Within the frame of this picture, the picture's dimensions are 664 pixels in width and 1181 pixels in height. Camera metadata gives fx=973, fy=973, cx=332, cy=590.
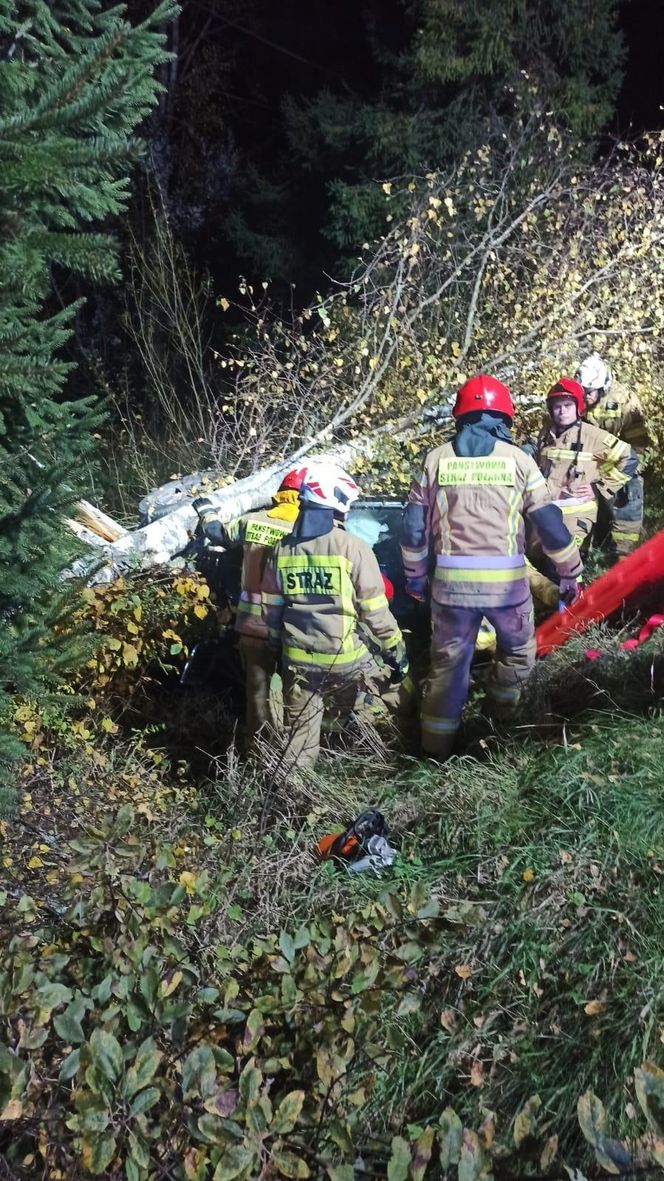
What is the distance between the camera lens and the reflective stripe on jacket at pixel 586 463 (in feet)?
20.7

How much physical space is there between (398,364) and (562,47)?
4892 mm

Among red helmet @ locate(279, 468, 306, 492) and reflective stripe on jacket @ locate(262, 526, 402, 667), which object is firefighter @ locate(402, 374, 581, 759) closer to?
reflective stripe on jacket @ locate(262, 526, 402, 667)

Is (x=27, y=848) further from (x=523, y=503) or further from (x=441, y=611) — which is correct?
(x=523, y=503)

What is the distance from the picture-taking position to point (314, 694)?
4797 mm

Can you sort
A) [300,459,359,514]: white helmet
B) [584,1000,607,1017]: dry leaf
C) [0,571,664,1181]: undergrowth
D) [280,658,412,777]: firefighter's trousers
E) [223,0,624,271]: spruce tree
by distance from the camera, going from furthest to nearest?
[223,0,624,271]: spruce tree < [280,658,412,777]: firefighter's trousers < [300,459,359,514]: white helmet < [584,1000,607,1017]: dry leaf < [0,571,664,1181]: undergrowth

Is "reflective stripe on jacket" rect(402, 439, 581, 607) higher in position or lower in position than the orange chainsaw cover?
higher

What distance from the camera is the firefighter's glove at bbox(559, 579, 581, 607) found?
5363mm

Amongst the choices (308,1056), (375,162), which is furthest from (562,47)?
(308,1056)

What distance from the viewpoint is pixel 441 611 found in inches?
192

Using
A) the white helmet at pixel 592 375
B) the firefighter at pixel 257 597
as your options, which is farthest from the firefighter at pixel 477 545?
the white helmet at pixel 592 375

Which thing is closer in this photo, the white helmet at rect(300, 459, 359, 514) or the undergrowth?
the undergrowth

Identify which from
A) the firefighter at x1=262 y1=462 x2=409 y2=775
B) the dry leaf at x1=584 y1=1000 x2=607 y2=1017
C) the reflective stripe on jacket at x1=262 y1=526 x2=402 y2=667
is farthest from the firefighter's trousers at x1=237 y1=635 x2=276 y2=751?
the dry leaf at x1=584 y1=1000 x2=607 y2=1017

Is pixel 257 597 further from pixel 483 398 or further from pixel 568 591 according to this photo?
pixel 568 591

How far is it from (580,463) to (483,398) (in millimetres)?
1680
